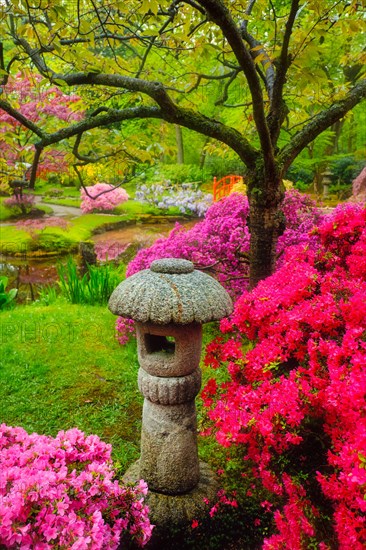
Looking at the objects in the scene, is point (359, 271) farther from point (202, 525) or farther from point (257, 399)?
point (202, 525)

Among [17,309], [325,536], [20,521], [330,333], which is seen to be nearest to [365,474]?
[330,333]

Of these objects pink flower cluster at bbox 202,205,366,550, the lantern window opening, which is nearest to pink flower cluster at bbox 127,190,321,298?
the lantern window opening

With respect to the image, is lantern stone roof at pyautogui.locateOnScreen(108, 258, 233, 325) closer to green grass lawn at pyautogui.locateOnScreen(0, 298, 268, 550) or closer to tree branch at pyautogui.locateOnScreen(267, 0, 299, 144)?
green grass lawn at pyautogui.locateOnScreen(0, 298, 268, 550)

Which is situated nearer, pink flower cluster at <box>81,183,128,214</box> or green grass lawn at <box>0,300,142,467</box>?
green grass lawn at <box>0,300,142,467</box>

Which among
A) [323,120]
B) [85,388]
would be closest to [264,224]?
[323,120]

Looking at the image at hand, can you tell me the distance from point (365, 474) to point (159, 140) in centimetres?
368

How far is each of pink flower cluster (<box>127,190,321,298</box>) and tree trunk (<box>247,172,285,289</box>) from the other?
48.1 inches

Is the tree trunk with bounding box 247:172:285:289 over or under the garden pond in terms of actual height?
over

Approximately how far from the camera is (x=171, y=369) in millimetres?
2555

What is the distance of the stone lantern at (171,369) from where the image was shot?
2.34m

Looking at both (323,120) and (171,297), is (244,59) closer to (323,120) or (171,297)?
(323,120)

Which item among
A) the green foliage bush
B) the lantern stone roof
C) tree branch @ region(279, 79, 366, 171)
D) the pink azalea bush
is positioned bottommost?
the green foliage bush

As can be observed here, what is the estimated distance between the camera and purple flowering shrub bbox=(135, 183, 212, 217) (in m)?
13.4

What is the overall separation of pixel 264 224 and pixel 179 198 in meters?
10.6
